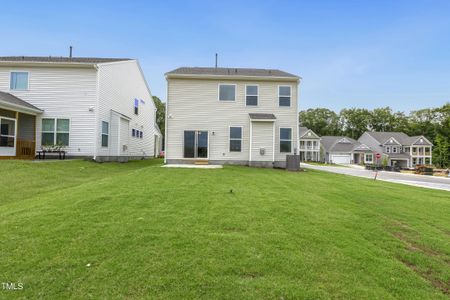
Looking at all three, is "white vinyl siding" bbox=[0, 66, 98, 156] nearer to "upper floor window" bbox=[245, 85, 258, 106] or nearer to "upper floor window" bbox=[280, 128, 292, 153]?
"upper floor window" bbox=[245, 85, 258, 106]

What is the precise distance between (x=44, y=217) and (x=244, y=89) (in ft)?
45.7

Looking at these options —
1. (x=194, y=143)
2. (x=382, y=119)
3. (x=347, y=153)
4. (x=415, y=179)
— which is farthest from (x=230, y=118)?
(x=382, y=119)

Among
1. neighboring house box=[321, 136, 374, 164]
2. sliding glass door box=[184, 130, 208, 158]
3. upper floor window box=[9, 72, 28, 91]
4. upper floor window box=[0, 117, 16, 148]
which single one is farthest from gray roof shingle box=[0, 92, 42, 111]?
neighboring house box=[321, 136, 374, 164]

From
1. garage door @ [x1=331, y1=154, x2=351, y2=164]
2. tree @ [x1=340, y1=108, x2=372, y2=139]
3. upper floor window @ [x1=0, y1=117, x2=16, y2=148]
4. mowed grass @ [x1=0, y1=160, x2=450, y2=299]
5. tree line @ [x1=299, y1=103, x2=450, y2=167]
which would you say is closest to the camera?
mowed grass @ [x1=0, y1=160, x2=450, y2=299]

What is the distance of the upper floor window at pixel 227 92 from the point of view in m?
16.5

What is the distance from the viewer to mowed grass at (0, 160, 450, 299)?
2570 mm

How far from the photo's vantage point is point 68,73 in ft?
49.2

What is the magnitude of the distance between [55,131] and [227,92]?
35.4ft

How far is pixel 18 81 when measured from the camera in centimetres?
1498

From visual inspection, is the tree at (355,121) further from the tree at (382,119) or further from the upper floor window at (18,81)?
the upper floor window at (18,81)

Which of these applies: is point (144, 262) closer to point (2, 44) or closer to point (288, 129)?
point (288, 129)

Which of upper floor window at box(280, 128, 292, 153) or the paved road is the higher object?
upper floor window at box(280, 128, 292, 153)

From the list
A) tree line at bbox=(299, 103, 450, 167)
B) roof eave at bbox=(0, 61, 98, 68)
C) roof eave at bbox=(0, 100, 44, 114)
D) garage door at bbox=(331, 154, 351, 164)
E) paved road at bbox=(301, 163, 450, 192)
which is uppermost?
tree line at bbox=(299, 103, 450, 167)

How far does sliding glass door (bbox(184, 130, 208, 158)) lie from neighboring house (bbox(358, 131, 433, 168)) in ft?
151
